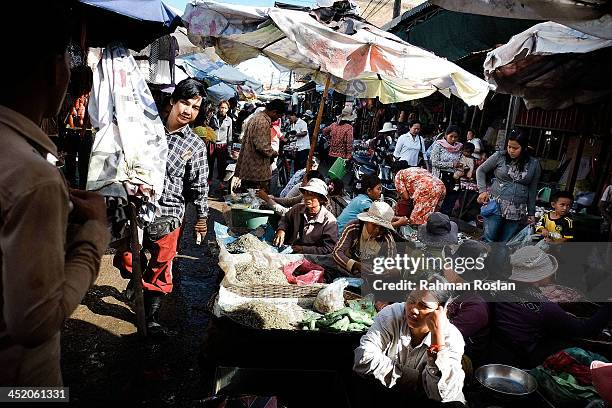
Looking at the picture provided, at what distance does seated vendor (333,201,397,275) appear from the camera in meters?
4.78

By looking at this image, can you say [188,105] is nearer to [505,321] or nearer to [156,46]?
[156,46]

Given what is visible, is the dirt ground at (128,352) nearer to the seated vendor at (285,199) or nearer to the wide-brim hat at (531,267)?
the seated vendor at (285,199)

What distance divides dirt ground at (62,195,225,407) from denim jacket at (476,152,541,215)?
4.06m

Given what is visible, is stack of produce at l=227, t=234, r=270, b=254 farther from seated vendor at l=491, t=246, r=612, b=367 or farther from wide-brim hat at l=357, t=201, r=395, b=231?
seated vendor at l=491, t=246, r=612, b=367

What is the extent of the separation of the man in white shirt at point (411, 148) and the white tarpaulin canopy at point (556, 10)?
8.13m

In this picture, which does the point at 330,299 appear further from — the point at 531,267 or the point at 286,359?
the point at 531,267

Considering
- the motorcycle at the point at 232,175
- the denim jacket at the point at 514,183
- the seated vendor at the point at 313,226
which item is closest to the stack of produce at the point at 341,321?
the seated vendor at the point at 313,226

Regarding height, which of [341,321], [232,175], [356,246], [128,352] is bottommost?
[128,352]

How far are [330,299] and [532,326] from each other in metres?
1.64

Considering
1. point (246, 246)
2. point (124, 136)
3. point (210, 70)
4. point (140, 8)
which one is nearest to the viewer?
point (124, 136)

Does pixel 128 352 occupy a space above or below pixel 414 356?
below

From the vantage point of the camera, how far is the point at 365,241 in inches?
193

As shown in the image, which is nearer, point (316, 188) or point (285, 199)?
point (316, 188)

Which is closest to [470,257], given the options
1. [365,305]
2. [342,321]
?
[365,305]
